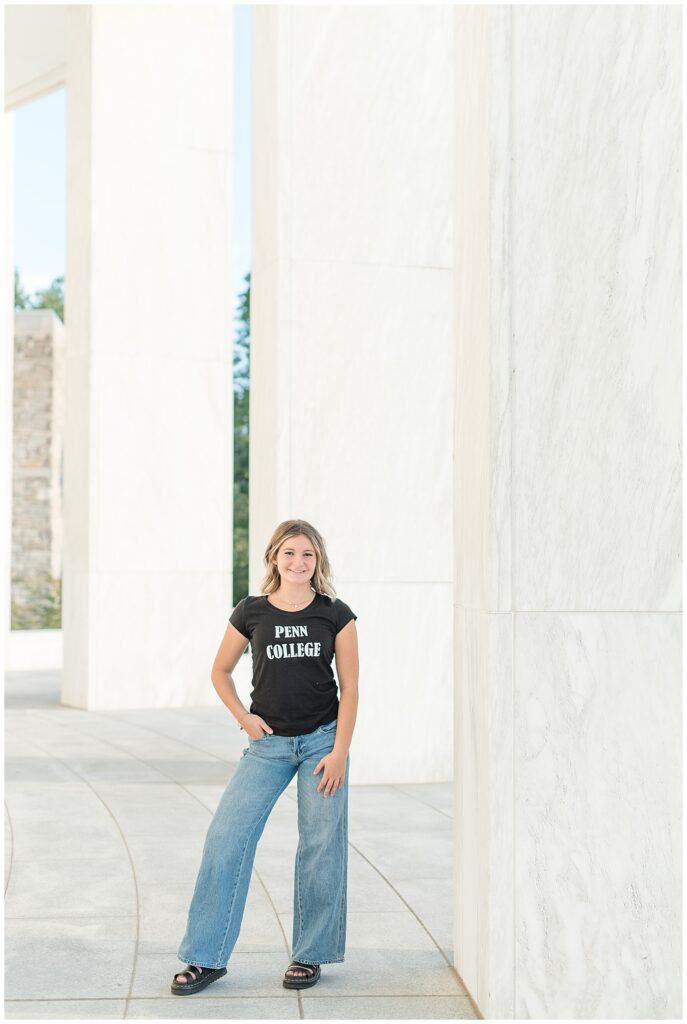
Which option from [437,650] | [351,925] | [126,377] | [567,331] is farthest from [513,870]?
[126,377]

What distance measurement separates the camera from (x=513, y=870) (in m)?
4.54

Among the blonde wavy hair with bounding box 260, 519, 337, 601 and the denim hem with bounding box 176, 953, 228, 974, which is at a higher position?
the blonde wavy hair with bounding box 260, 519, 337, 601

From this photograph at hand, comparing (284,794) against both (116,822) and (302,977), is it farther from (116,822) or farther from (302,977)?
(302,977)

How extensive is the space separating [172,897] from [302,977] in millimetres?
1497

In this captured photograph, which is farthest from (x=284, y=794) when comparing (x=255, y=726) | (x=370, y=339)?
(x=255, y=726)

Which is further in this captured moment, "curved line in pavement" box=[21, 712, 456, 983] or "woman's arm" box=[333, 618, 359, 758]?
"curved line in pavement" box=[21, 712, 456, 983]

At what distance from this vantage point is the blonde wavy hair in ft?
16.2

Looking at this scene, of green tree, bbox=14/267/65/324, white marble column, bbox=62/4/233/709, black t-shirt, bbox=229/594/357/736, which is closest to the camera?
black t-shirt, bbox=229/594/357/736

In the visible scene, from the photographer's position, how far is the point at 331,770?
4.79m

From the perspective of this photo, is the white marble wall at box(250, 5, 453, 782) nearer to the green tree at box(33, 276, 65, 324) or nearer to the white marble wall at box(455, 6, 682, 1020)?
the white marble wall at box(455, 6, 682, 1020)

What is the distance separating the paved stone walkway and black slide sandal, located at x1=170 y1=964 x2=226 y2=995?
0.11 feet

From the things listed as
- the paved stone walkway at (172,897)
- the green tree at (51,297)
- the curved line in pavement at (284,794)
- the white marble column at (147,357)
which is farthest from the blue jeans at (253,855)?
the green tree at (51,297)

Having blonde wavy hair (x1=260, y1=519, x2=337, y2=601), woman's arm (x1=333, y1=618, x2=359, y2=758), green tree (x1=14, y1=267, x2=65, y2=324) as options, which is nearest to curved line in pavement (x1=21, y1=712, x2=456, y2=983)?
woman's arm (x1=333, y1=618, x2=359, y2=758)

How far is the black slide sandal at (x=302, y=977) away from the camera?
484 centimetres
